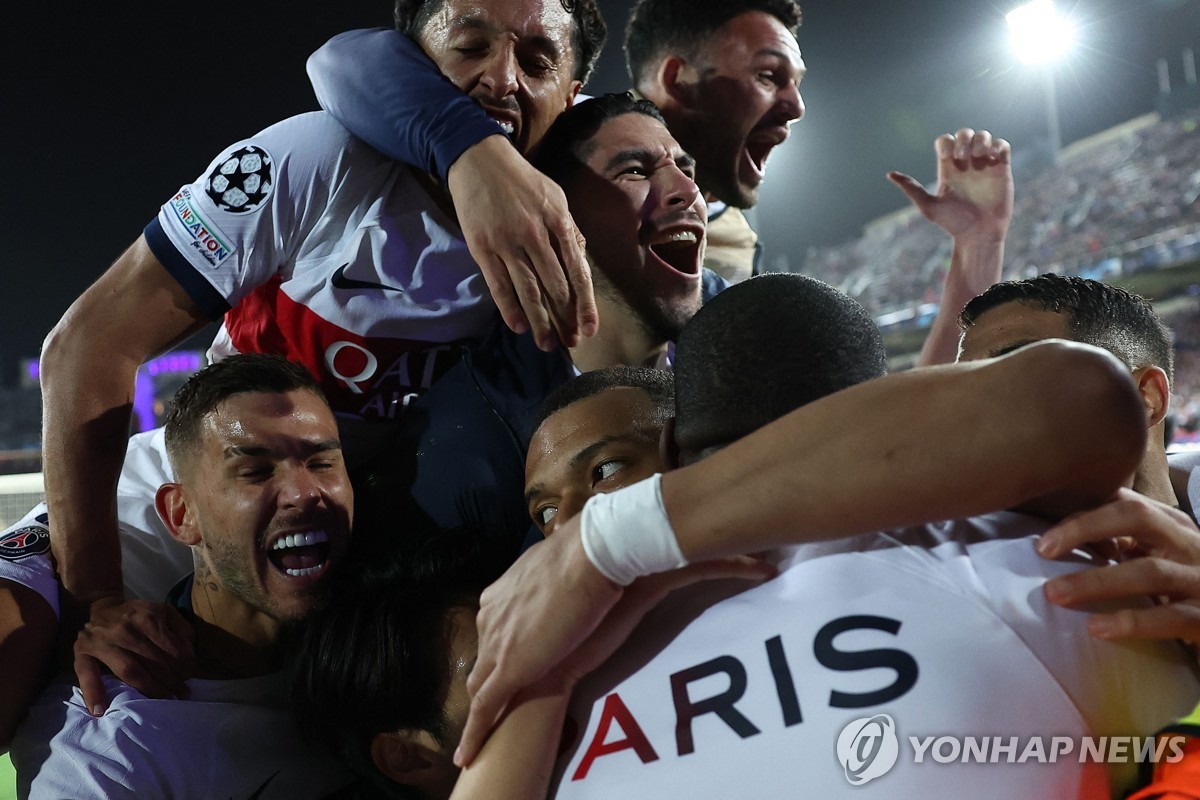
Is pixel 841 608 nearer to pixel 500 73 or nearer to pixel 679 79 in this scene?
pixel 500 73

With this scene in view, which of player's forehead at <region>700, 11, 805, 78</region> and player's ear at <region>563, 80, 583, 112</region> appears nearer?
player's ear at <region>563, 80, 583, 112</region>

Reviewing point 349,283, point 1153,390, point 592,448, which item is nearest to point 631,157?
point 349,283

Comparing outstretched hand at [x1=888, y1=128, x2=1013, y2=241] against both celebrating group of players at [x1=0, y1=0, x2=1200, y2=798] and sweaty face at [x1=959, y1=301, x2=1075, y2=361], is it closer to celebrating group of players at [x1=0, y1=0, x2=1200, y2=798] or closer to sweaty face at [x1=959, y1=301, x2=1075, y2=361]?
celebrating group of players at [x1=0, y1=0, x2=1200, y2=798]

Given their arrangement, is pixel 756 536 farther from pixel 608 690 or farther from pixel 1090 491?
pixel 1090 491

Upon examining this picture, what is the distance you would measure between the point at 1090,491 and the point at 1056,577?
0.13 m

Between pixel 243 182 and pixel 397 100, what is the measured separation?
42 cm

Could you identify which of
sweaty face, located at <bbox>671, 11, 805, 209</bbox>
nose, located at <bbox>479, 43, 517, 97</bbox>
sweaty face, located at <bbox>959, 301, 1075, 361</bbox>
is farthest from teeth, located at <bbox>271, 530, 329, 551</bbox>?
sweaty face, located at <bbox>671, 11, 805, 209</bbox>

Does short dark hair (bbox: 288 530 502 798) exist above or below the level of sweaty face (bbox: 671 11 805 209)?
below

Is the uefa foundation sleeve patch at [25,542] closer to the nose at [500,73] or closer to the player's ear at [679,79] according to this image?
the nose at [500,73]

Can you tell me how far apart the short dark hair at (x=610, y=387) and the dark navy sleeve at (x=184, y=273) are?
84 cm

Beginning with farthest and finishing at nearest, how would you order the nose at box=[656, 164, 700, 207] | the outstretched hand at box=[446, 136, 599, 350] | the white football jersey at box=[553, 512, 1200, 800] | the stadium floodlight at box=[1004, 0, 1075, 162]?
the stadium floodlight at box=[1004, 0, 1075, 162]
the nose at box=[656, 164, 700, 207]
the outstretched hand at box=[446, 136, 599, 350]
the white football jersey at box=[553, 512, 1200, 800]

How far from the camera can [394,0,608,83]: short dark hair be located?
8.39 ft

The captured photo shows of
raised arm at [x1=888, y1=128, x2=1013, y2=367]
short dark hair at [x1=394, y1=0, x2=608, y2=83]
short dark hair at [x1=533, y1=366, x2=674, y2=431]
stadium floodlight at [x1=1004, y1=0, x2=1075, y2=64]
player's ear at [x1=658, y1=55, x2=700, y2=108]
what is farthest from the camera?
stadium floodlight at [x1=1004, y1=0, x2=1075, y2=64]

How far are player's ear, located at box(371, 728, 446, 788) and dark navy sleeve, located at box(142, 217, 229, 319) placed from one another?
1.06 metres
